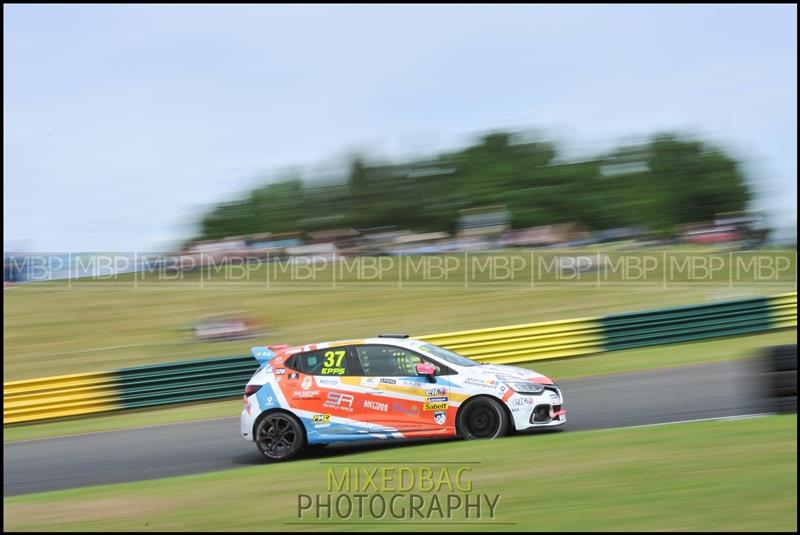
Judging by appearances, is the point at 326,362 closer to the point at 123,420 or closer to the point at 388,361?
the point at 388,361

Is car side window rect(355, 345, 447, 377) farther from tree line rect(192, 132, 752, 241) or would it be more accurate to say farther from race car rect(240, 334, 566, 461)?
tree line rect(192, 132, 752, 241)

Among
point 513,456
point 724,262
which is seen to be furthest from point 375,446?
point 724,262

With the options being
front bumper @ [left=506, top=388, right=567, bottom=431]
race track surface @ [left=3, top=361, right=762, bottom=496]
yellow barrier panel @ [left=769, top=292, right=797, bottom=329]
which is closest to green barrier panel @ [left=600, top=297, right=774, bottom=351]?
yellow barrier panel @ [left=769, top=292, right=797, bottom=329]

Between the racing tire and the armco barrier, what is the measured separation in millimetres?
6540

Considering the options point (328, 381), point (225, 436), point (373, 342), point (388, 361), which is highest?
point (373, 342)

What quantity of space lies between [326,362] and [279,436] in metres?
1.04

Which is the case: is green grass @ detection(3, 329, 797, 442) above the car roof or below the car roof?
below

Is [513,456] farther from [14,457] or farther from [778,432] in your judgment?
[14,457]

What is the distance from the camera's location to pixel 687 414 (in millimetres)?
11492

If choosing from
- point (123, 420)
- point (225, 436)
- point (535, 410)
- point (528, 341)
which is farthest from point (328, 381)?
point (528, 341)

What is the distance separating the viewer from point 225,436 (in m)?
12.9

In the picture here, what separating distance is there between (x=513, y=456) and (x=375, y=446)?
2.89 meters

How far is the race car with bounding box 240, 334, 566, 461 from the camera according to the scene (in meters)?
10.3

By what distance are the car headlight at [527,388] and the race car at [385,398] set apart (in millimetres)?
12
